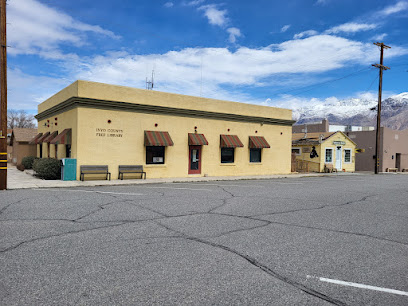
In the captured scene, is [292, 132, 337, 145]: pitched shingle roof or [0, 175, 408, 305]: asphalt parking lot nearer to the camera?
[0, 175, 408, 305]: asphalt parking lot

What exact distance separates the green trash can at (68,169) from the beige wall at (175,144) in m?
0.36

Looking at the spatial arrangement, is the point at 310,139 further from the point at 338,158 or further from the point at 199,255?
the point at 199,255

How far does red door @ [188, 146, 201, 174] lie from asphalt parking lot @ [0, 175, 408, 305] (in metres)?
12.2

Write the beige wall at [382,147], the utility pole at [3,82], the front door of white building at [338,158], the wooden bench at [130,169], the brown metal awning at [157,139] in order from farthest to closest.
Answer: the beige wall at [382,147]
the front door of white building at [338,158]
the brown metal awning at [157,139]
the wooden bench at [130,169]
the utility pole at [3,82]

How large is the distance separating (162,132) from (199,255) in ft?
51.2

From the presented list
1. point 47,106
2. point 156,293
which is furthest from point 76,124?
point 156,293

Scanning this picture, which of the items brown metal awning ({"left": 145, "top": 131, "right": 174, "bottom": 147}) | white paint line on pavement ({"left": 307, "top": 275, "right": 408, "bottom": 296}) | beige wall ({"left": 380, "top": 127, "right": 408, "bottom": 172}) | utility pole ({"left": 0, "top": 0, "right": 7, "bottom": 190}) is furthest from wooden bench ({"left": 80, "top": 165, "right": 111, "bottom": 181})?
beige wall ({"left": 380, "top": 127, "right": 408, "bottom": 172})

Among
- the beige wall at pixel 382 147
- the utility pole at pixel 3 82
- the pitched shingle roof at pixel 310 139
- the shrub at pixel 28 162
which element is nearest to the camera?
the utility pole at pixel 3 82

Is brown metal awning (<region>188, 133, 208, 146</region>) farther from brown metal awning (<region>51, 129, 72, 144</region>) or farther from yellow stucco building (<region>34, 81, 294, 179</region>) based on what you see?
brown metal awning (<region>51, 129, 72, 144</region>)

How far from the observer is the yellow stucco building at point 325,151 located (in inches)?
1272

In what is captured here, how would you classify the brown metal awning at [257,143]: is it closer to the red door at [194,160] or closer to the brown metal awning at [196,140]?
the brown metal awning at [196,140]

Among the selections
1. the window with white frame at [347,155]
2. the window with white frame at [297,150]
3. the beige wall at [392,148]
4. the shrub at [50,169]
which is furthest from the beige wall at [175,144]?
the beige wall at [392,148]

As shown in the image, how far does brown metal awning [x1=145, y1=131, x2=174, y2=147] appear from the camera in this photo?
19.4m

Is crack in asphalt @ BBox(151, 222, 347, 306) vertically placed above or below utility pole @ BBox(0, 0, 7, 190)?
below
